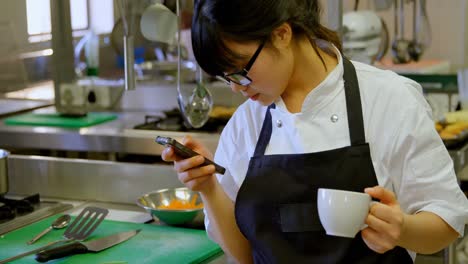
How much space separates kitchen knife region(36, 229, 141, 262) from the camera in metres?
1.88

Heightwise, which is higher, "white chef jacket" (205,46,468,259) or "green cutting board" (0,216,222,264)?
"white chef jacket" (205,46,468,259)

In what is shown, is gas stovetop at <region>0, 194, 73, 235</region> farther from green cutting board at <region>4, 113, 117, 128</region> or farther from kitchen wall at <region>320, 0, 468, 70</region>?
kitchen wall at <region>320, 0, 468, 70</region>

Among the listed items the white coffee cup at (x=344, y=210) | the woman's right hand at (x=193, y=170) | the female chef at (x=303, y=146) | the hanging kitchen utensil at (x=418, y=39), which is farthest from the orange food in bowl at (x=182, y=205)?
the hanging kitchen utensil at (x=418, y=39)

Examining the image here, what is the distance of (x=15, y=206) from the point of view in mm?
2316

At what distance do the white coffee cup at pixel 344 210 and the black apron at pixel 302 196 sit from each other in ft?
0.81

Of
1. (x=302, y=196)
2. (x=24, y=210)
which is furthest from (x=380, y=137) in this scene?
(x=24, y=210)

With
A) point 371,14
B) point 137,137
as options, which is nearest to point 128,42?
point 137,137

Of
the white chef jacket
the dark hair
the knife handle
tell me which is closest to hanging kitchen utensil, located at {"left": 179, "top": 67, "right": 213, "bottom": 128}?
the knife handle

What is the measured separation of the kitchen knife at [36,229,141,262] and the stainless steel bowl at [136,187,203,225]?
0.08m

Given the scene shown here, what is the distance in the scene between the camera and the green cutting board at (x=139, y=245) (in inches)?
75.2

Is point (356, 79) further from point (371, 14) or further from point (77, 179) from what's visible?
point (371, 14)

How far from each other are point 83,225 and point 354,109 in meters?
0.91

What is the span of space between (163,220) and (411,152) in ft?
2.97

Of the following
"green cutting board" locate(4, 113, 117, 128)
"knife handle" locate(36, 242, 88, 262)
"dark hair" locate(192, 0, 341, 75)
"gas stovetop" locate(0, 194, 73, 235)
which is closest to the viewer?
"dark hair" locate(192, 0, 341, 75)
